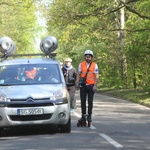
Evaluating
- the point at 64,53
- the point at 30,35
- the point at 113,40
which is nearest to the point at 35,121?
the point at 113,40

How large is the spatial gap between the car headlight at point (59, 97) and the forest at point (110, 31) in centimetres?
1469

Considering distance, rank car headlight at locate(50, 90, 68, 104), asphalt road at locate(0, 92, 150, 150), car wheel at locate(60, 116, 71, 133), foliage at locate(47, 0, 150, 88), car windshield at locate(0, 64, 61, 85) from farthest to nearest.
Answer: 1. foliage at locate(47, 0, 150, 88)
2. car windshield at locate(0, 64, 61, 85)
3. car wheel at locate(60, 116, 71, 133)
4. car headlight at locate(50, 90, 68, 104)
5. asphalt road at locate(0, 92, 150, 150)

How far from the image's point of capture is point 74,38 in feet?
125

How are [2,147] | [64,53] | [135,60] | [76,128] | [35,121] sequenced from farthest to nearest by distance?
1. [64,53]
2. [135,60]
3. [76,128]
4. [35,121]
5. [2,147]

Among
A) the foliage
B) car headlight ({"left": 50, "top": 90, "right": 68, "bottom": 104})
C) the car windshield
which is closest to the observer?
car headlight ({"left": 50, "top": 90, "right": 68, "bottom": 104})

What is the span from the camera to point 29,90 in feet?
40.6

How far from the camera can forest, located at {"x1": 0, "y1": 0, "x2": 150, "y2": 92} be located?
28.9m

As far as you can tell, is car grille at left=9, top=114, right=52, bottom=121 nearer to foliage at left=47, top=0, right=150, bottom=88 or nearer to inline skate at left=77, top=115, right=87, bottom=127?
inline skate at left=77, top=115, right=87, bottom=127

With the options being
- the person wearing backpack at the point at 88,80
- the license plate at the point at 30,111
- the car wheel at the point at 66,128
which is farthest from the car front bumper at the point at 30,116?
the person wearing backpack at the point at 88,80

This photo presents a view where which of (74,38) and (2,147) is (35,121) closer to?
(2,147)

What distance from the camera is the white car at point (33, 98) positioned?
12047 millimetres

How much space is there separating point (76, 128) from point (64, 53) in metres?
47.9

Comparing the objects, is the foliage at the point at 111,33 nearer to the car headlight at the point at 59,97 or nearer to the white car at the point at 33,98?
the white car at the point at 33,98

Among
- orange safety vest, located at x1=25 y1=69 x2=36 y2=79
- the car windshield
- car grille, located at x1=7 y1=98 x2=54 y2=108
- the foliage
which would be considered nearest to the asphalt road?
car grille, located at x1=7 y1=98 x2=54 y2=108
